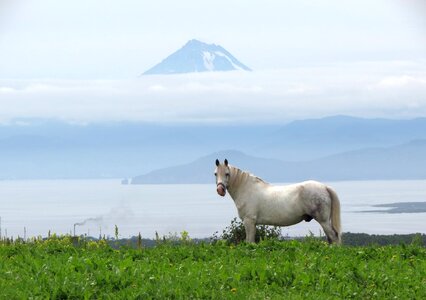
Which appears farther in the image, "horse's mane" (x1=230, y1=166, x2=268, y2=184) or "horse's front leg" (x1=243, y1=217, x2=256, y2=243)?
"horse's mane" (x1=230, y1=166, x2=268, y2=184)

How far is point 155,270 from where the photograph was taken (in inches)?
567

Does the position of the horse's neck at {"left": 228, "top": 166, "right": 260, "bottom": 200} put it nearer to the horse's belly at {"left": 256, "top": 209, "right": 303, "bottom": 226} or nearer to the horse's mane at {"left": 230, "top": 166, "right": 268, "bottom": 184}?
the horse's mane at {"left": 230, "top": 166, "right": 268, "bottom": 184}

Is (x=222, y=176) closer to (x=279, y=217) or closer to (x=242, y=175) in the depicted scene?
(x=242, y=175)

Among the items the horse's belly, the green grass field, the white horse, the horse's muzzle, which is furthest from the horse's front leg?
the green grass field

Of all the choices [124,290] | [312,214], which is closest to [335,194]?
[312,214]

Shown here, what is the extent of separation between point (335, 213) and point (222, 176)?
2762 millimetres

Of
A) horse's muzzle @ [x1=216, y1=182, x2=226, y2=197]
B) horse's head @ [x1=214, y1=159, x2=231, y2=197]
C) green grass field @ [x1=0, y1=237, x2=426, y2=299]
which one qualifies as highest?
horse's head @ [x1=214, y1=159, x2=231, y2=197]

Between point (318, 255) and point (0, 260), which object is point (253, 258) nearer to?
point (318, 255)

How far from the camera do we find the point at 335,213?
2042cm

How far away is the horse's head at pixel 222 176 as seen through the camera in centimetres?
2034

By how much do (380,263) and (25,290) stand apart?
636cm

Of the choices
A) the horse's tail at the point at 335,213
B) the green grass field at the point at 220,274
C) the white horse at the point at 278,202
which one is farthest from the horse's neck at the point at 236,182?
the green grass field at the point at 220,274

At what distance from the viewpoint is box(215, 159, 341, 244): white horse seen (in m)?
20.3

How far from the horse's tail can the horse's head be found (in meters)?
2.40
